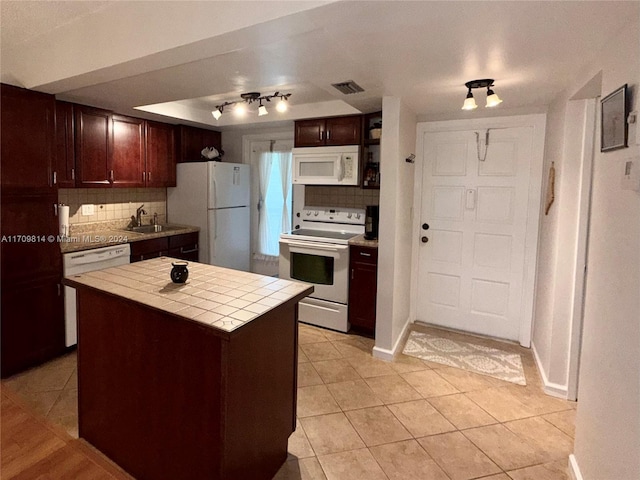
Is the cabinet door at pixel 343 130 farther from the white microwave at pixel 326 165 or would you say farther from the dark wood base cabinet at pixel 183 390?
the dark wood base cabinet at pixel 183 390

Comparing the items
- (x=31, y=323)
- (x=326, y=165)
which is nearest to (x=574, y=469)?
(x=326, y=165)

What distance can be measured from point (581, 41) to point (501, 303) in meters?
2.39

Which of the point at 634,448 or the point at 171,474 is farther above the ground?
the point at 634,448

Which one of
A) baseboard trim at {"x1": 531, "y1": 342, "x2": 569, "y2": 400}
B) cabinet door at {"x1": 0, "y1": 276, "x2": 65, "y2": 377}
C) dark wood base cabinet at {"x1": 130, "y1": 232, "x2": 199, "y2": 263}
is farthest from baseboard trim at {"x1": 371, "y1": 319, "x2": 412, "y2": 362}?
cabinet door at {"x1": 0, "y1": 276, "x2": 65, "y2": 377}

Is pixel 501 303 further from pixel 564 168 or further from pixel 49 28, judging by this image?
pixel 49 28

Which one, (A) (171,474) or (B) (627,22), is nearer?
(B) (627,22)

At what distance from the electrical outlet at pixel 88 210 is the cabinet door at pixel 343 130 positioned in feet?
8.43

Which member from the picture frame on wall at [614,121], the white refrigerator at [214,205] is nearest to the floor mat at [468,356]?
the picture frame on wall at [614,121]

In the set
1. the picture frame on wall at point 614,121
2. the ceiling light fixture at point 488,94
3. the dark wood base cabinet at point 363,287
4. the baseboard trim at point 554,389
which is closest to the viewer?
the picture frame on wall at point 614,121

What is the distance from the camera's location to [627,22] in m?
1.50

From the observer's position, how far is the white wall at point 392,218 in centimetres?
290

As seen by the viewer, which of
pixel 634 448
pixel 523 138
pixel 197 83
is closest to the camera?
pixel 634 448

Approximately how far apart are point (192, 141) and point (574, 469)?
4.65 meters

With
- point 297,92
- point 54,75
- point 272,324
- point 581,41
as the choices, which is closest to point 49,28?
point 54,75
